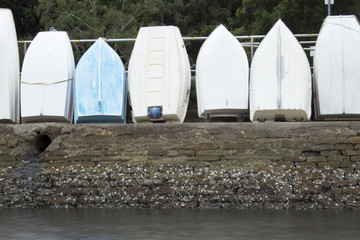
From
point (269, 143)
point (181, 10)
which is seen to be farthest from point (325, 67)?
point (181, 10)

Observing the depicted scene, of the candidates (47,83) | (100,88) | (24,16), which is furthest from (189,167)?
(24,16)

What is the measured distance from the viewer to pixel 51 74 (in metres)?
9.38

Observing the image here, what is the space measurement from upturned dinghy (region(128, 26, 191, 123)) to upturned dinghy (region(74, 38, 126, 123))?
0.18 m

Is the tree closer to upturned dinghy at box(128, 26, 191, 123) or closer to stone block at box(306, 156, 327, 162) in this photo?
upturned dinghy at box(128, 26, 191, 123)

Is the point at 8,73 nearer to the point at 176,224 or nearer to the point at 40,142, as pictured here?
the point at 40,142

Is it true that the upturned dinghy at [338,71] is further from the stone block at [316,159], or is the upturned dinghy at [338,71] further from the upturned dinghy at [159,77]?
the upturned dinghy at [159,77]

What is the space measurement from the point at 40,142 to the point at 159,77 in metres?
1.64

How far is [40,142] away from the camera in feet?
30.0

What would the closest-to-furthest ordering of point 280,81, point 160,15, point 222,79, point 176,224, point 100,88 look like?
point 176,224, point 280,81, point 222,79, point 100,88, point 160,15

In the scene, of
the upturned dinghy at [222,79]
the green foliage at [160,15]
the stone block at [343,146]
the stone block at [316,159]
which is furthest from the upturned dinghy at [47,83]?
the green foliage at [160,15]

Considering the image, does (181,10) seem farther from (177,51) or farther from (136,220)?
(136,220)

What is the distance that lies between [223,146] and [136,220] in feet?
4.64

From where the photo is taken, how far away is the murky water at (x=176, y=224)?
6.72 m

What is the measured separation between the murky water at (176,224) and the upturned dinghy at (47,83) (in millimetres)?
1361
